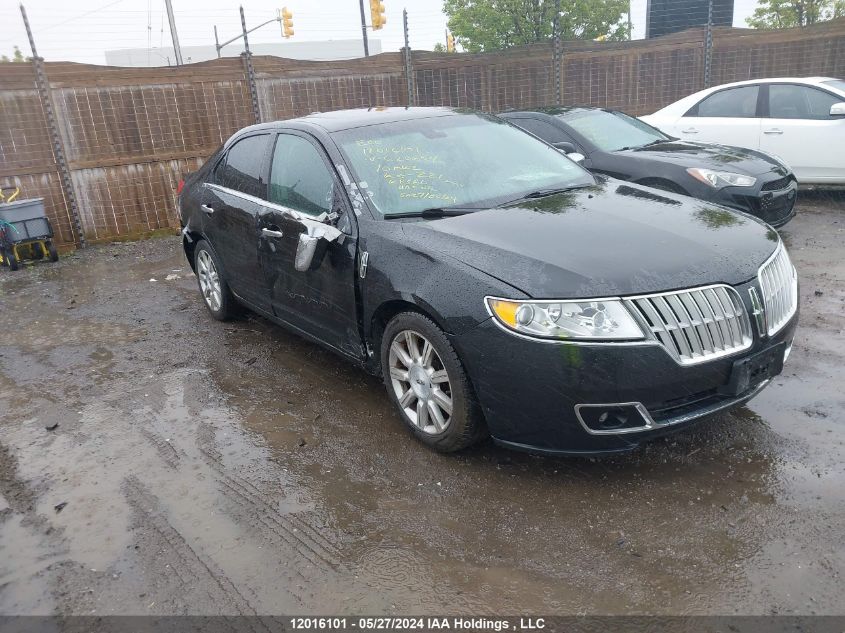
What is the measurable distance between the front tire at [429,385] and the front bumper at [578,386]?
0.34 ft

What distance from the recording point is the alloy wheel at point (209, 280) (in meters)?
5.84

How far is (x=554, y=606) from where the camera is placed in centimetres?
259

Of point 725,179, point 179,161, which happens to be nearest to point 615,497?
point 725,179

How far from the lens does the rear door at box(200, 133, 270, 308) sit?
4887mm

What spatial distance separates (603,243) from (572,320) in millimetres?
540

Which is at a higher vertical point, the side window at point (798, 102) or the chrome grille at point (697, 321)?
the side window at point (798, 102)

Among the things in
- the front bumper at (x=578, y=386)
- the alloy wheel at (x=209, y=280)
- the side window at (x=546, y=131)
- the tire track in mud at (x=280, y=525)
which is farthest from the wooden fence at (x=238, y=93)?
the front bumper at (x=578, y=386)

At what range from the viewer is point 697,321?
3.01 m

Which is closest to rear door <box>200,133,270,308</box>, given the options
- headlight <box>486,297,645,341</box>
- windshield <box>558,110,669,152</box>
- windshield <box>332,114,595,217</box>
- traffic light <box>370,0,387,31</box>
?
windshield <box>332,114,595,217</box>

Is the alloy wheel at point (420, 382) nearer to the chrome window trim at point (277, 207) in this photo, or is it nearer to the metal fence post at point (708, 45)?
the chrome window trim at point (277, 207)

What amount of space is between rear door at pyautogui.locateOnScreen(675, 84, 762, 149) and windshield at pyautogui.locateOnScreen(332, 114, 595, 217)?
209 inches

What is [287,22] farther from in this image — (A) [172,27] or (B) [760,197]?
(B) [760,197]

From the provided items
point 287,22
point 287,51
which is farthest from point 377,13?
point 287,51

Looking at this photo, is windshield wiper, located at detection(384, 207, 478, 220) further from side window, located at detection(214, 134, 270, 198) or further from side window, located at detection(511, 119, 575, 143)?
side window, located at detection(511, 119, 575, 143)
